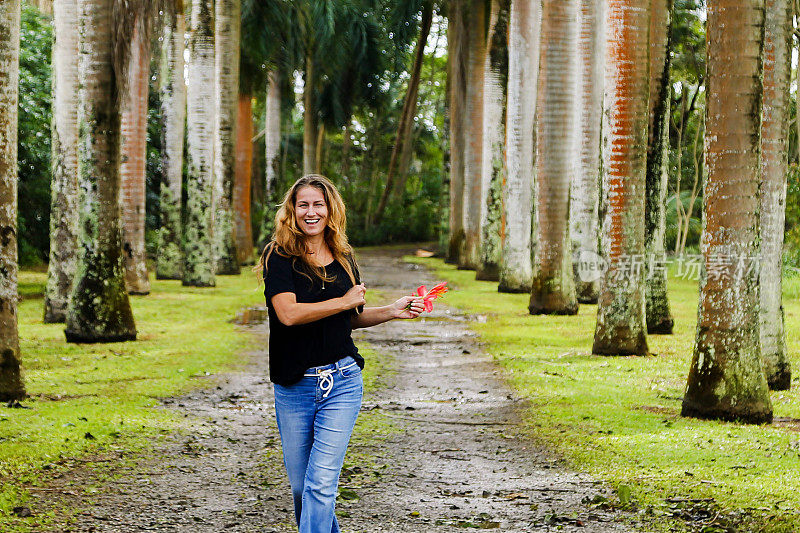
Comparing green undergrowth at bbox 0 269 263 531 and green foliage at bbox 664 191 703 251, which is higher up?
green foliage at bbox 664 191 703 251

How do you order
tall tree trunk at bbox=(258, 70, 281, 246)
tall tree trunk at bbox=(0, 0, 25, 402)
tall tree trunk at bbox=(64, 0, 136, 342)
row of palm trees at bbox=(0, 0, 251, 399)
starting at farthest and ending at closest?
tall tree trunk at bbox=(258, 70, 281, 246)
tall tree trunk at bbox=(64, 0, 136, 342)
row of palm trees at bbox=(0, 0, 251, 399)
tall tree trunk at bbox=(0, 0, 25, 402)

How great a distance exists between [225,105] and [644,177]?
14.5 meters

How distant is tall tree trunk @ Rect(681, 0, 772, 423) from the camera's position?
26.3 feet

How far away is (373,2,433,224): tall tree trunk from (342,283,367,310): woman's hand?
3019cm

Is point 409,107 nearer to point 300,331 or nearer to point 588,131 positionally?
point 588,131

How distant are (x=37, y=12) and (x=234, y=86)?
5.17 meters

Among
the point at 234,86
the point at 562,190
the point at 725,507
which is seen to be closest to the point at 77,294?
the point at 562,190

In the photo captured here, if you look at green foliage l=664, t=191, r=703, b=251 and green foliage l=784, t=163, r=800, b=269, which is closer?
green foliage l=784, t=163, r=800, b=269

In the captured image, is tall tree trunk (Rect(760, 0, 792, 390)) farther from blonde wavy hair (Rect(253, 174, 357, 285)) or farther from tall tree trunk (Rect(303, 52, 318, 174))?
tall tree trunk (Rect(303, 52, 318, 174))

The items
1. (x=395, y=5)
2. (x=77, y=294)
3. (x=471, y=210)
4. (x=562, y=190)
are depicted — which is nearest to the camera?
(x=77, y=294)

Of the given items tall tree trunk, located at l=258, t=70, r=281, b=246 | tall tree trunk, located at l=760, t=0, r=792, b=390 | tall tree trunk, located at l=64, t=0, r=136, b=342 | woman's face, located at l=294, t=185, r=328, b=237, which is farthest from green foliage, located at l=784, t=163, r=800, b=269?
woman's face, located at l=294, t=185, r=328, b=237

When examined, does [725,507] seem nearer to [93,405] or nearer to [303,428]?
[303,428]

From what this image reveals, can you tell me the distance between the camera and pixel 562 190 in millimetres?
16594

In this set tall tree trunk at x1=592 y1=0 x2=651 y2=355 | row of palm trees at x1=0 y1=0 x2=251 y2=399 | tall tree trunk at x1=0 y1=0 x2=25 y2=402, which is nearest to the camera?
tall tree trunk at x1=0 y1=0 x2=25 y2=402
